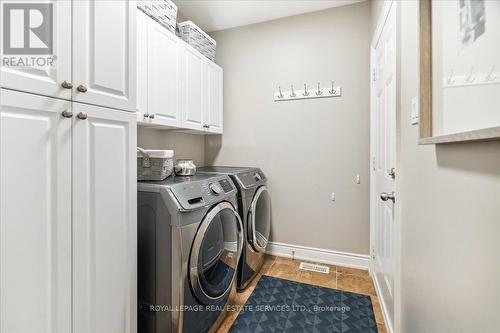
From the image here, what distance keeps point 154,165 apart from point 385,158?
5.25 feet

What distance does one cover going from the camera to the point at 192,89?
223cm

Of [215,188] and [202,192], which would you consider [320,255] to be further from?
[202,192]

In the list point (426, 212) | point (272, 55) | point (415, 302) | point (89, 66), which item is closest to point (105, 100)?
point (89, 66)

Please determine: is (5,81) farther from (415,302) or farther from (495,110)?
(415,302)

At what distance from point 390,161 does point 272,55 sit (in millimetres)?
1742

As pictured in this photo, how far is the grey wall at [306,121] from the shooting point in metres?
2.39

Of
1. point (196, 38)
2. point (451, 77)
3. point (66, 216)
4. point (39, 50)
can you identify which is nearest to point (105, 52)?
point (39, 50)

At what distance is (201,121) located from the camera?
2383mm

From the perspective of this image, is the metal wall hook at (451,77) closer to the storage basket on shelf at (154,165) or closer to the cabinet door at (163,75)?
the storage basket on shelf at (154,165)

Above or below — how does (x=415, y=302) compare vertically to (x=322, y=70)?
below

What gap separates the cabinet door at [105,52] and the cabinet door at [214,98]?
135cm

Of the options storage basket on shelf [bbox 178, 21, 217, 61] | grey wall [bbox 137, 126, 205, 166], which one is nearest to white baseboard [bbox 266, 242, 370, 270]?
grey wall [bbox 137, 126, 205, 166]

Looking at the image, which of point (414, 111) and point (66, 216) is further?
point (414, 111)

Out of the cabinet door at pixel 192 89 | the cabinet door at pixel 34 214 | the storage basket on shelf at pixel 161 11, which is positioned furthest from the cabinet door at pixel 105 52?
the cabinet door at pixel 192 89
